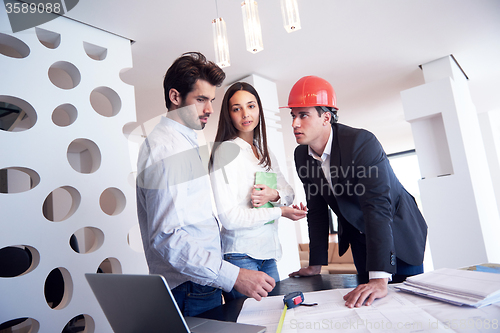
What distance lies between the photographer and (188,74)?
1375 mm

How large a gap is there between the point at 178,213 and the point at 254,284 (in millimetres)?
345

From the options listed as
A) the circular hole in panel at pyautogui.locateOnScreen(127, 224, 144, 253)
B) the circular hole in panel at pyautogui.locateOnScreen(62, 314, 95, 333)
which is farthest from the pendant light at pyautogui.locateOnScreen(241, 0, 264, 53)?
the circular hole in panel at pyautogui.locateOnScreen(62, 314, 95, 333)

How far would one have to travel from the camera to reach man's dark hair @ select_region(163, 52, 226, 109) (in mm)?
1383

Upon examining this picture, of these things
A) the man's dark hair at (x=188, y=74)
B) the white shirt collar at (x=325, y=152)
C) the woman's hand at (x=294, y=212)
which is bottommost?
the woman's hand at (x=294, y=212)

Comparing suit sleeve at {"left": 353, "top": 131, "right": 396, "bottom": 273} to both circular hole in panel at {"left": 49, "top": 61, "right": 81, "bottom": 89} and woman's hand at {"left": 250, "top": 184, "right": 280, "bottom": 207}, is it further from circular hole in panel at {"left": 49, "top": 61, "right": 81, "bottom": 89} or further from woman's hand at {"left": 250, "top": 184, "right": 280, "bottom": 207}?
circular hole in panel at {"left": 49, "top": 61, "right": 81, "bottom": 89}

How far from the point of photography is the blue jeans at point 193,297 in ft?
3.60

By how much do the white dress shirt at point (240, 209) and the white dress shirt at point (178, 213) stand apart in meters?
0.24

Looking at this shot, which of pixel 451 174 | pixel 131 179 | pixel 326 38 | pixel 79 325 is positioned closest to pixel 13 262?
pixel 131 179

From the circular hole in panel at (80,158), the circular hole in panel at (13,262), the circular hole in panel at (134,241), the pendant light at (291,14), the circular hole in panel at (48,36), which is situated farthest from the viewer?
the circular hole in panel at (80,158)

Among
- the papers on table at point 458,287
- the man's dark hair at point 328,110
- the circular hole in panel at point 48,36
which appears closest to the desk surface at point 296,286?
the papers on table at point 458,287

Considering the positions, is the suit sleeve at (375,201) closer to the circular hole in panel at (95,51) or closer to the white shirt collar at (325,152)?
the white shirt collar at (325,152)

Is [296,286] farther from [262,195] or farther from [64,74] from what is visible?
[64,74]

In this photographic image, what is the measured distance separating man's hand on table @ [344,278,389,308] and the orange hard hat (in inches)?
34.6

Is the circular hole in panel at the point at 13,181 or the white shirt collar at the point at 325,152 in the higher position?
the circular hole in panel at the point at 13,181
